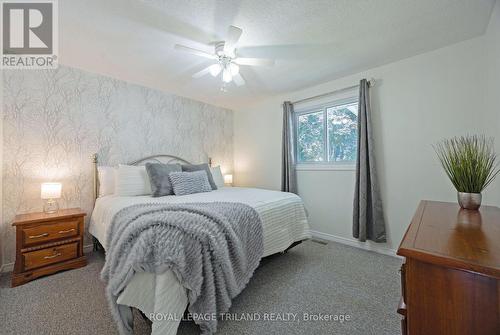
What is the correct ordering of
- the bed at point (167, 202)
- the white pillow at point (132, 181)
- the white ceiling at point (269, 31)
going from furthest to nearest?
the white pillow at point (132, 181)
the white ceiling at point (269, 31)
the bed at point (167, 202)

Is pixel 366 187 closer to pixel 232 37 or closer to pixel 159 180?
pixel 232 37

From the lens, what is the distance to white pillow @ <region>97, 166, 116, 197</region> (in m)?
2.65

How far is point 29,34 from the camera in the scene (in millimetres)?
1973

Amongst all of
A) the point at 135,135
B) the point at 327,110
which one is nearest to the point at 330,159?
the point at 327,110

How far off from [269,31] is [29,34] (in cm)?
229

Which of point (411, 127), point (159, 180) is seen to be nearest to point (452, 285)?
point (411, 127)

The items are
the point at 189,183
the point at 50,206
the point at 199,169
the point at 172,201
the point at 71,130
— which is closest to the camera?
the point at 172,201

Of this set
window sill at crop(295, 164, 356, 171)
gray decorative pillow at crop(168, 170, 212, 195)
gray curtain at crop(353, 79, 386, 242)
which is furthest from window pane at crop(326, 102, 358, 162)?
gray decorative pillow at crop(168, 170, 212, 195)

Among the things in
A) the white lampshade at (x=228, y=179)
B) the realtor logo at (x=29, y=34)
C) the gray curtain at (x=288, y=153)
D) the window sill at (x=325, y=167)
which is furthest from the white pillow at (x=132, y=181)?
the window sill at (x=325, y=167)

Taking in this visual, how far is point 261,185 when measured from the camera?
161 inches

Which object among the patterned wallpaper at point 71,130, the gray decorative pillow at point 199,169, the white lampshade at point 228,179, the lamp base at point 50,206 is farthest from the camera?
the white lampshade at point 228,179

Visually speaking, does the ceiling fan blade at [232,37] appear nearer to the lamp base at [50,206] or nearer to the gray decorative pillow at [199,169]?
the gray decorative pillow at [199,169]

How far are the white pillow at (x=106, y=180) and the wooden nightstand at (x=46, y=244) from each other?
40 cm

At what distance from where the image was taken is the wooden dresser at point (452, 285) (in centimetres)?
58
